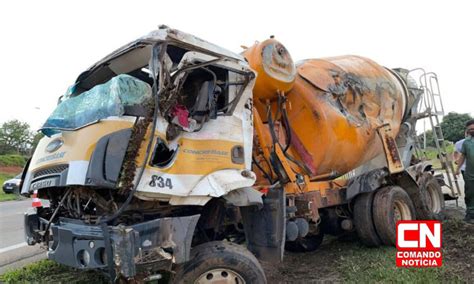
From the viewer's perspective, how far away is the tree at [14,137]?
5081cm

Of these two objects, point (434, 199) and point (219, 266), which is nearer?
point (219, 266)

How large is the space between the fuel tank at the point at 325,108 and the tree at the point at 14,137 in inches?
2018

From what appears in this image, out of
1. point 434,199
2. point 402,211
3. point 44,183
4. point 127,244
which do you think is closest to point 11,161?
point 434,199

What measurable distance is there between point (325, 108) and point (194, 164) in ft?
8.24

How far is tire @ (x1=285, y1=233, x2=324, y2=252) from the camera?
21.2 feet

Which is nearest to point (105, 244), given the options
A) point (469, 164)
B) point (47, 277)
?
point (47, 277)

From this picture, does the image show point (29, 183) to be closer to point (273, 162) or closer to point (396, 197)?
point (273, 162)

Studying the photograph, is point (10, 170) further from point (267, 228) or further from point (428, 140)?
point (267, 228)

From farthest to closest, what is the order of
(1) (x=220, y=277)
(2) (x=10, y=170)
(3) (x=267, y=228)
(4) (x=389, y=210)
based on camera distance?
(2) (x=10, y=170) → (4) (x=389, y=210) → (3) (x=267, y=228) → (1) (x=220, y=277)

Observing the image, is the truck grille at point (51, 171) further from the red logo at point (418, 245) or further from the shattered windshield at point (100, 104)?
the red logo at point (418, 245)

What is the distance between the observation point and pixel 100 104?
141 inches

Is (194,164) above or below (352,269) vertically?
above

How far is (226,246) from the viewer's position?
3812mm

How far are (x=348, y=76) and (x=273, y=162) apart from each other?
7.14 feet
